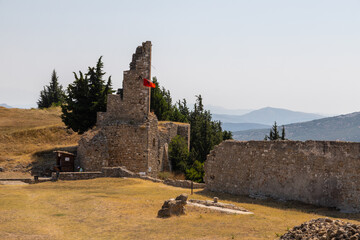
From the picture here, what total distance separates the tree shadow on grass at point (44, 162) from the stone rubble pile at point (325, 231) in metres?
23.7

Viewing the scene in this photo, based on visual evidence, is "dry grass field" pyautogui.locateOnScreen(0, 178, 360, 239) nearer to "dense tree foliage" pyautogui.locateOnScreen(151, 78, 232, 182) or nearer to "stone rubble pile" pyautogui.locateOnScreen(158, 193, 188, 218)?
"stone rubble pile" pyautogui.locateOnScreen(158, 193, 188, 218)

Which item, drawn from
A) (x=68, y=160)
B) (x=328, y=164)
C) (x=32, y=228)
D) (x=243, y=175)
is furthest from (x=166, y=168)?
(x=32, y=228)

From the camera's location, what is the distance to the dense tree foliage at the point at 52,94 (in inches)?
3059

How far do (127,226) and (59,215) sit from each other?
337 cm

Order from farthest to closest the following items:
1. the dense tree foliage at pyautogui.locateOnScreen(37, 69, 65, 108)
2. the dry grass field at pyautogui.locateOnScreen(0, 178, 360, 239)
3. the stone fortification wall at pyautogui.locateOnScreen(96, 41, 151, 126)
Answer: the dense tree foliage at pyautogui.locateOnScreen(37, 69, 65, 108), the stone fortification wall at pyautogui.locateOnScreen(96, 41, 151, 126), the dry grass field at pyautogui.locateOnScreen(0, 178, 360, 239)

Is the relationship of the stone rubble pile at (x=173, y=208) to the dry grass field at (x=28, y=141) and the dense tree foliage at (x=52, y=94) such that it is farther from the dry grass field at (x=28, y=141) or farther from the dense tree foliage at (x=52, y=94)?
the dense tree foliage at (x=52, y=94)

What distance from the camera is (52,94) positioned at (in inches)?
3054

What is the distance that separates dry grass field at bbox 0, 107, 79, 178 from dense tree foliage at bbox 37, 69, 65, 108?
82.8 feet

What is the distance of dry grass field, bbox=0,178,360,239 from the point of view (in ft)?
44.4

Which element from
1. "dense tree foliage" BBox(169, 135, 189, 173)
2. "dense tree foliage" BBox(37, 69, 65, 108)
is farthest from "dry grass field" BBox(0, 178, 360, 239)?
"dense tree foliage" BBox(37, 69, 65, 108)

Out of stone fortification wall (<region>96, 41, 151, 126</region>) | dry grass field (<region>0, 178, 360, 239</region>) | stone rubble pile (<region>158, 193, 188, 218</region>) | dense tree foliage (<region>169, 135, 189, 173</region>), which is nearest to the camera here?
dry grass field (<region>0, 178, 360, 239</region>)

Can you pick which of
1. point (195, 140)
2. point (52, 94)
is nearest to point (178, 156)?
point (195, 140)

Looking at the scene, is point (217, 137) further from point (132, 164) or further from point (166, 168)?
point (132, 164)

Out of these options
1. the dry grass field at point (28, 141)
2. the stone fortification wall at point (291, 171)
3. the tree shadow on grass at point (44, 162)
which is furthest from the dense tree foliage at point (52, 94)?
the stone fortification wall at point (291, 171)
